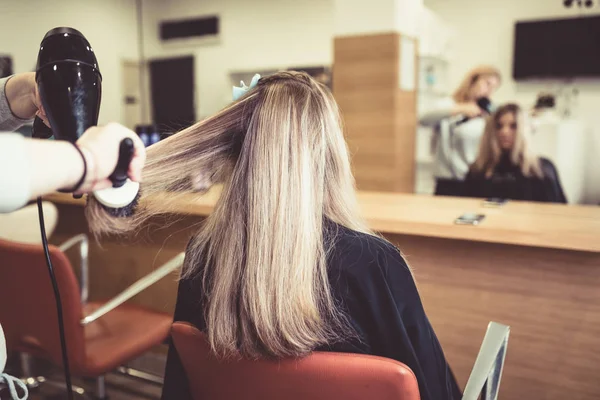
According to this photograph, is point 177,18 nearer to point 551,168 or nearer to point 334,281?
point 551,168

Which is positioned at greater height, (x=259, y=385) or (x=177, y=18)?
(x=177, y=18)

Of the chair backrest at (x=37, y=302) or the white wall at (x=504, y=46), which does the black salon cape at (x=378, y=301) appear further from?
the white wall at (x=504, y=46)

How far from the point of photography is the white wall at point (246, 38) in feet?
20.5

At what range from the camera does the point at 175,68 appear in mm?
7078

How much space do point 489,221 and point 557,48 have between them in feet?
14.7

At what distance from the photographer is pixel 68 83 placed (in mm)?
642

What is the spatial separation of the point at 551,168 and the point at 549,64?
112 inches

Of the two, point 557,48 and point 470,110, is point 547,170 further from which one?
point 557,48

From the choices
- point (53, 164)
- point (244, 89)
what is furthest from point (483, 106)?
point (53, 164)

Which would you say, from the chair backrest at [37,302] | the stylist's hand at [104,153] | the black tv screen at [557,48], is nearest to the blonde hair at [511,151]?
the chair backrest at [37,302]

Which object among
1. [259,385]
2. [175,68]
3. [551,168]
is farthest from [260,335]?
[175,68]

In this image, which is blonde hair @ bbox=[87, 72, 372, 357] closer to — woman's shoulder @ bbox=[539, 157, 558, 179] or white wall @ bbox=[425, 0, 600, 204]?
woman's shoulder @ bbox=[539, 157, 558, 179]

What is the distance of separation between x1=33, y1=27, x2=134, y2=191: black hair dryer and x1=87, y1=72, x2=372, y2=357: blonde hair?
23 centimetres

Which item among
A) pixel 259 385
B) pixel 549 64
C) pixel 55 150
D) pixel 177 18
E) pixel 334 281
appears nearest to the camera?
pixel 55 150
